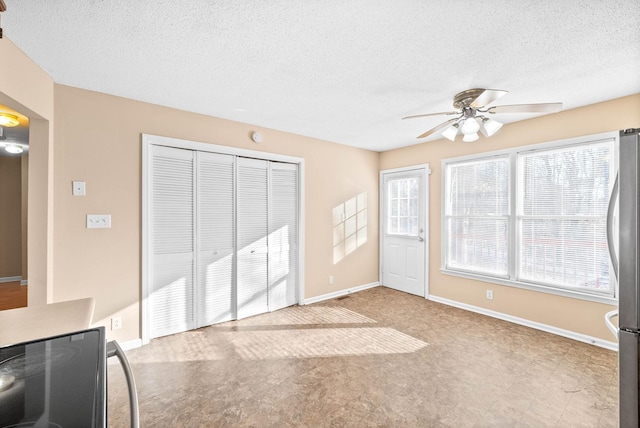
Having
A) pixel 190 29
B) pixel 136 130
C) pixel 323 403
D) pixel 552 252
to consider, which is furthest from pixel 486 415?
pixel 136 130

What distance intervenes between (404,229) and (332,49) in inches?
142

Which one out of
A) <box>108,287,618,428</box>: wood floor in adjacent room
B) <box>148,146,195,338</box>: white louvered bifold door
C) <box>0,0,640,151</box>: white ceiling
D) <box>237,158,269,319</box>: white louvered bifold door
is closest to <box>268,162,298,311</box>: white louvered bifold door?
<box>237,158,269,319</box>: white louvered bifold door

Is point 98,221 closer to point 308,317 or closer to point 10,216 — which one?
point 308,317

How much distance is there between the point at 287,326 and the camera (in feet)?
11.2

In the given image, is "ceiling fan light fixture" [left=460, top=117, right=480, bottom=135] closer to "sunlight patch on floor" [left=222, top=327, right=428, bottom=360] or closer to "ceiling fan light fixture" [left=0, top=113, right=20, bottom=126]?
"sunlight patch on floor" [left=222, top=327, right=428, bottom=360]

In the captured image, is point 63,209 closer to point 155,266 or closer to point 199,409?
point 155,266

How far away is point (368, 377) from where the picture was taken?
2.40 meters

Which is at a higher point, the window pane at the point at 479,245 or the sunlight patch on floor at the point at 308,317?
the window pane at the point at 479,245

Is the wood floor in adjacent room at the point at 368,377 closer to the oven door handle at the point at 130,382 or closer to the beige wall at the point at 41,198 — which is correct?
the beige wall at the point at 41,198

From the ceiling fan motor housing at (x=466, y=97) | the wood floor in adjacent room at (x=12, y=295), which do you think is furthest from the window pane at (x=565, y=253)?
the wood floor in adjacent room at (x=12, y=295)

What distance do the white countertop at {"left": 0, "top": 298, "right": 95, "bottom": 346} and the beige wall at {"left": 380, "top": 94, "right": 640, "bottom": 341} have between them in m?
4.22

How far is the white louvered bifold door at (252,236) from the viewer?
360 centimetres

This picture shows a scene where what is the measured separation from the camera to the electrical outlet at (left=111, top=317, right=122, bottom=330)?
8.99ft

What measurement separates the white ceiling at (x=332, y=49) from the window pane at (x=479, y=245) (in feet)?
5.37
